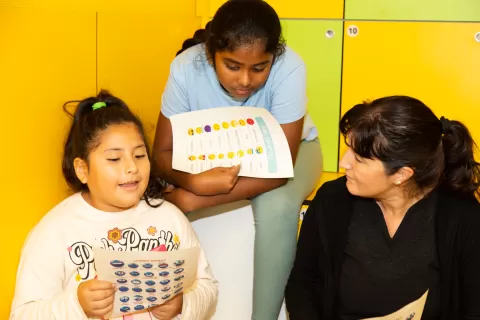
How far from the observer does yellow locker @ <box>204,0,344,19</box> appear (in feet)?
8.95

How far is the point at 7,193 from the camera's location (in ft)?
5.67

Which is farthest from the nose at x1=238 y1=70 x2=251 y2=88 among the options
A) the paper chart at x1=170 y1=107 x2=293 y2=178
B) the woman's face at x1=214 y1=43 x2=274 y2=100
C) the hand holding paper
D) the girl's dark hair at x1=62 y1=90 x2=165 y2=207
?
the hand holding paper

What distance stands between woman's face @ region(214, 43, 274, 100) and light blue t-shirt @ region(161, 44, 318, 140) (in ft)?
0.26

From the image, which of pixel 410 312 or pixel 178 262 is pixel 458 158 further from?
pixel 178 262

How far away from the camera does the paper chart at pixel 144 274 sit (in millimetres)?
1514

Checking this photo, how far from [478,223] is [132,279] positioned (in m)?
0.93

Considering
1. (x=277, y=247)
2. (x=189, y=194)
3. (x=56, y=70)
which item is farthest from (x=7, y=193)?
(x=277, y=247)

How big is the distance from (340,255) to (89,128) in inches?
31.4

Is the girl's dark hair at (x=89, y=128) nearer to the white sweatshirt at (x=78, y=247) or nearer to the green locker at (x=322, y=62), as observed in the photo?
the white sweatshirt at (x=78, y=247)

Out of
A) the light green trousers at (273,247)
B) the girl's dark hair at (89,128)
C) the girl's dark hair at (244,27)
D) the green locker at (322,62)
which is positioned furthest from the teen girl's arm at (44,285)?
the green locker at (322,62)

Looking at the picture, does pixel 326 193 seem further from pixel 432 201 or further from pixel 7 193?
pixel 7 193

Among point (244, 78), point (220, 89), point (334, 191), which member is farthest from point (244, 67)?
point (334, 191)

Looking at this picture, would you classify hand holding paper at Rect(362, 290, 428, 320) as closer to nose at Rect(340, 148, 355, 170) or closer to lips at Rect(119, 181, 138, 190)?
nose at Rect(340, 148, 355, 170)

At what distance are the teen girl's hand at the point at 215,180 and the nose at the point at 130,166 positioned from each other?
0.28 meters
